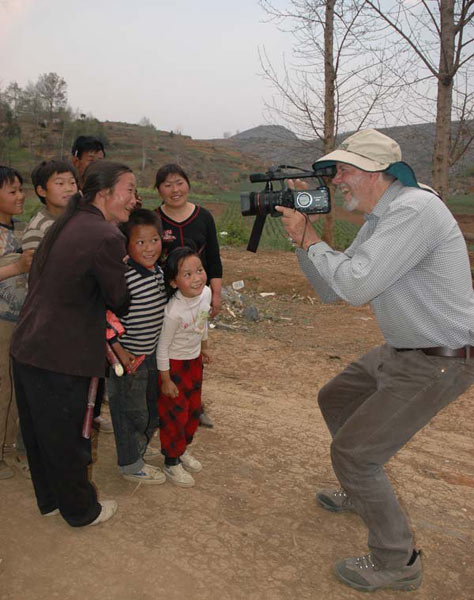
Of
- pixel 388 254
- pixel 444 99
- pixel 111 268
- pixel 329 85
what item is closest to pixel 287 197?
pixel 388 254

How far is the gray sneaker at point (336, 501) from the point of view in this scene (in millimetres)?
3061

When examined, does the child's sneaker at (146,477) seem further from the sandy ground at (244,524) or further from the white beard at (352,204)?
the white beard at (352,204)

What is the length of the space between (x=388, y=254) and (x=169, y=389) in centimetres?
156

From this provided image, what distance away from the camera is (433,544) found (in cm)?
284

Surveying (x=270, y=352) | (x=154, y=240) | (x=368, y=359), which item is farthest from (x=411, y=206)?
(x=270, y=352)

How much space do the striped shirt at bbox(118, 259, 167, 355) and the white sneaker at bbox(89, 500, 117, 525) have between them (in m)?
0.85

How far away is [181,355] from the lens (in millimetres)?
3150

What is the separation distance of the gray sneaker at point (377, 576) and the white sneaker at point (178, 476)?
1.07m

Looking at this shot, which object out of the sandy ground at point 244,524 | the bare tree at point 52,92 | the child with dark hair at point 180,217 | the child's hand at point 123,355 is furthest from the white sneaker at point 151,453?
the bare tree at point 52,92

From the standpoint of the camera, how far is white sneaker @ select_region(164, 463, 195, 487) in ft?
10.6

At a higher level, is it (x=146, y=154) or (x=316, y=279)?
(x=146, y=154)

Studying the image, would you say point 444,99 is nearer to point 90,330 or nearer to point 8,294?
point 8,294

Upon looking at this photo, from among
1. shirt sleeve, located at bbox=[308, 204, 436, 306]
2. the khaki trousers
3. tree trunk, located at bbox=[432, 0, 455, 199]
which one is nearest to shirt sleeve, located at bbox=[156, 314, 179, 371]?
the khaki trousers

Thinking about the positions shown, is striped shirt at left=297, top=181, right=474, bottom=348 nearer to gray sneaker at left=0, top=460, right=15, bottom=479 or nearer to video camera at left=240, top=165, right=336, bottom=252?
video camera at left=240, top=165, right=336, bottom=252
